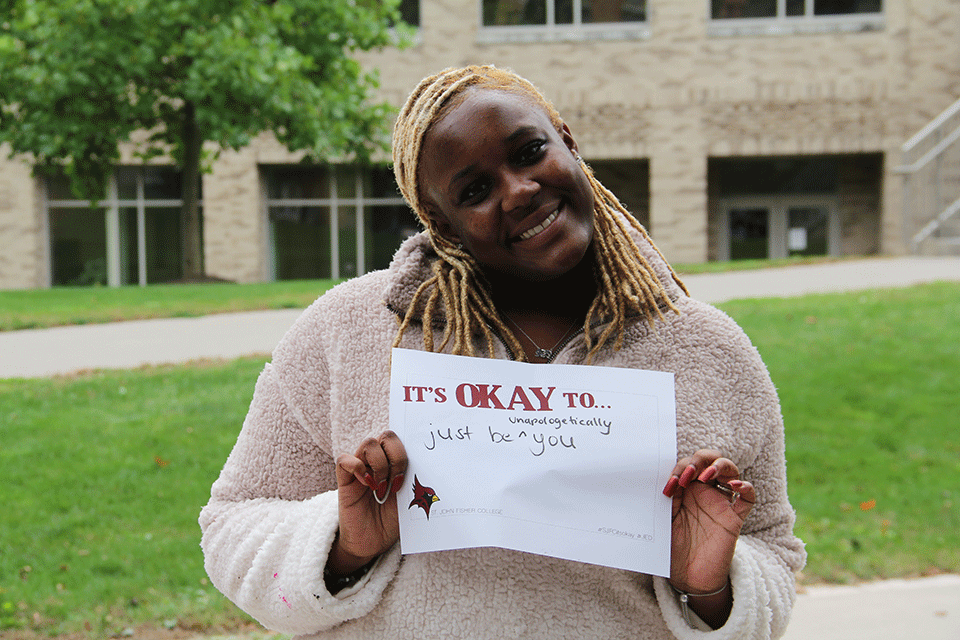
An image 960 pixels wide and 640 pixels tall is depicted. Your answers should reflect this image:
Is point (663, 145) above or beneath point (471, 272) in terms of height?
above

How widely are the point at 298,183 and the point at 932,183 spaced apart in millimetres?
11257

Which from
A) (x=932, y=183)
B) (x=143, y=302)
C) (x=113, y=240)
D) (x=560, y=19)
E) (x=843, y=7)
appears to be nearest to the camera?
(x=143, y=302)

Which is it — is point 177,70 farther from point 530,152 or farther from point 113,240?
point 530,152

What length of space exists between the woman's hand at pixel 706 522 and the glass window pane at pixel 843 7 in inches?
676

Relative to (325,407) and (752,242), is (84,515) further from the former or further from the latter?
(752,242)

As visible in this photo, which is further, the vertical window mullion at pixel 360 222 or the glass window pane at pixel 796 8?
the vertical window mullion at pixel 360 222

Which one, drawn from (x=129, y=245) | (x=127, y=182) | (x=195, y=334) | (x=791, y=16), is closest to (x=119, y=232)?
(x=129, y=245)

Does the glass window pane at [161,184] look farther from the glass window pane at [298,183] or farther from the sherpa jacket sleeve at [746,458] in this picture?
the sherpa jacket sleeve at [746,458]

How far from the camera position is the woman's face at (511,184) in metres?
1.53

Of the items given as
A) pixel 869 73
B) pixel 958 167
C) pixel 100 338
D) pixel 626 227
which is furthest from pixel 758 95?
pixel 626 227

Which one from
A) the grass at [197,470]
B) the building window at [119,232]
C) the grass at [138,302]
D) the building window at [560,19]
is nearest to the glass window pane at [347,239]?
the building window at [119,232]

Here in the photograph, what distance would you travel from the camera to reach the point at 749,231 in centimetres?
1805

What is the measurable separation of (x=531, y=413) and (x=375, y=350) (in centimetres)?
32

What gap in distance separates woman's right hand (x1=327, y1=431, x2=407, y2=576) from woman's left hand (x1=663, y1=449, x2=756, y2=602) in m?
0.43
